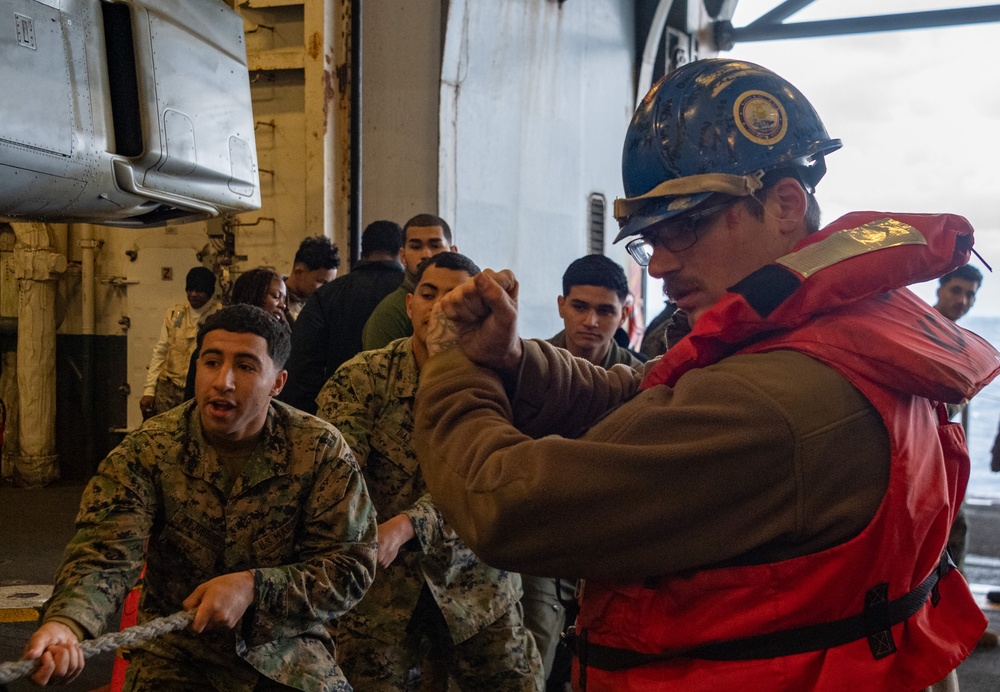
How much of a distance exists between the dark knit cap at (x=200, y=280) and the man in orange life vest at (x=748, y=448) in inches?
240

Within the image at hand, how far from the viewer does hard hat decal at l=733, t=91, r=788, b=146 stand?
1.48 metres

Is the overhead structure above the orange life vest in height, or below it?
above

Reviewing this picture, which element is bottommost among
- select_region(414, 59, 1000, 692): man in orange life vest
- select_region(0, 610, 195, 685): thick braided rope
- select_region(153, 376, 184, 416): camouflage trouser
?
select_region(153, 376, 184, 416): camouflage trouser

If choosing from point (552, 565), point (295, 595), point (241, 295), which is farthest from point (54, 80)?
point (552, 565)

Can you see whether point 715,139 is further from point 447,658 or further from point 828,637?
point 447,658

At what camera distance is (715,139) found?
1473 millimetres

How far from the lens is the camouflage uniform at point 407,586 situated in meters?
3.17

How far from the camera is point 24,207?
188 inches

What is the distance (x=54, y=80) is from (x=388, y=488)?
2662 mm

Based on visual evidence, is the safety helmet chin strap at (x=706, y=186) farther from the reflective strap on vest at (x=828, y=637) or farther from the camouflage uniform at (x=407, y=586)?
the camouflage uniform at (x=407, y=586)

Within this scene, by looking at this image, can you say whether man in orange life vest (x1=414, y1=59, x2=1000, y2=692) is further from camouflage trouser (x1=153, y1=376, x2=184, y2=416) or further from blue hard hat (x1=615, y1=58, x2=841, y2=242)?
camouflage trouser (x1=153, y1=376, x2=184, y2=416)

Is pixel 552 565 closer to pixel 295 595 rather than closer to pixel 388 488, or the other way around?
pixel 295 595

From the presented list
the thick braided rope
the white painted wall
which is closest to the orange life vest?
the thick braided rope

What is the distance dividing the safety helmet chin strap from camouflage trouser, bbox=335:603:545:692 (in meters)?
2.14
